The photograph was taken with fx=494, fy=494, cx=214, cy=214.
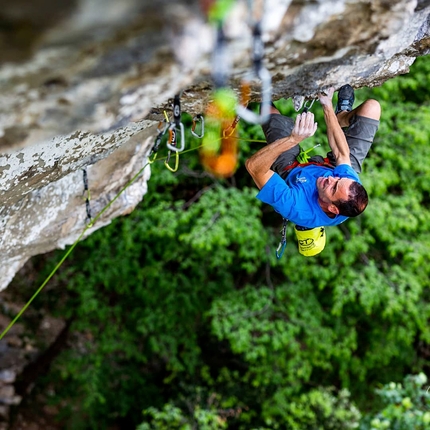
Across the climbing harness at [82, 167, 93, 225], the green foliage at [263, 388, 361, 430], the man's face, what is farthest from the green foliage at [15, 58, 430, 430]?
the man's face

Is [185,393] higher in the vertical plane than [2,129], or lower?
higher

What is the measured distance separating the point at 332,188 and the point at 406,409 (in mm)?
2990

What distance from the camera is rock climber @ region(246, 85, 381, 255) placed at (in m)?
2.31

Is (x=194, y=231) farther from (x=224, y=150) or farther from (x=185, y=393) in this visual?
(x=185, y=393)

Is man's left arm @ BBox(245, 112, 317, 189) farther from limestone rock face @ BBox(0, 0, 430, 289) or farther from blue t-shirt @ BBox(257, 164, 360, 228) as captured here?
limestone rock face @ BBox(0, 0, 430, 289)

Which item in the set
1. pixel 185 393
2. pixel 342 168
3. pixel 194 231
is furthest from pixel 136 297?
pixel 342 168

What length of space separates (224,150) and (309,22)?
12.0 ft

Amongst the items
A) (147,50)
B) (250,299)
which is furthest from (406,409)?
(147,50)

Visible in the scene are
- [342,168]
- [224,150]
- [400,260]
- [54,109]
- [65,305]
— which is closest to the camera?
[54,109]

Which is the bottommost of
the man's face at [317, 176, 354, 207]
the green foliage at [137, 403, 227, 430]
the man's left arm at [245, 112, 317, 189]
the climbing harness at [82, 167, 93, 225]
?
the green foliage at [137, 403, 227, 430]

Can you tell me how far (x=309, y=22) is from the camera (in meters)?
1.48

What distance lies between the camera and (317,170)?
254 centimetres

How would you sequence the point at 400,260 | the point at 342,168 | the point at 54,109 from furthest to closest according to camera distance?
1. the point at 400,260
2. the point at 342,168
3. the point at 54,109

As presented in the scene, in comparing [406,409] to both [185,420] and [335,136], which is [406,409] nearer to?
[185,420]
